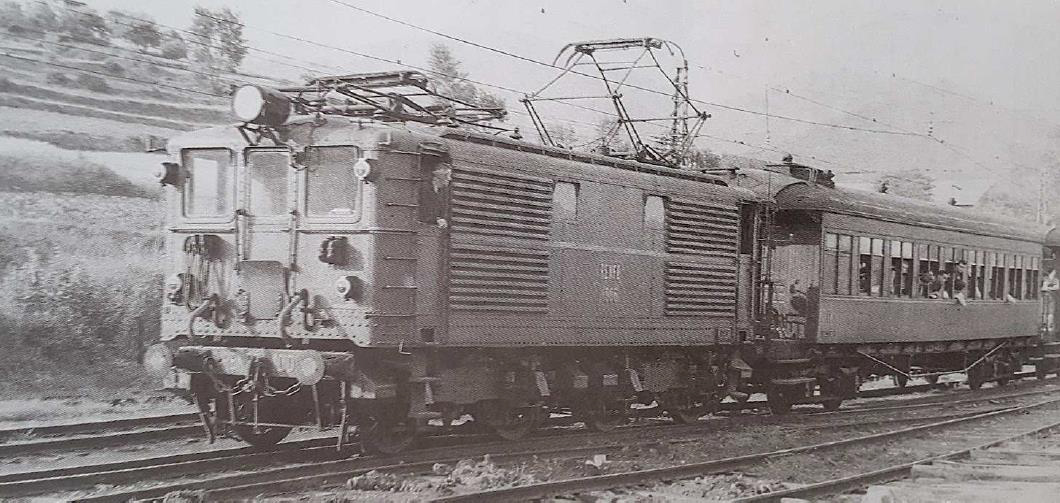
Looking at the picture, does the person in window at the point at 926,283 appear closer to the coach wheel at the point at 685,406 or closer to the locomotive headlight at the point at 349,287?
the coach wheel at the point at 685,406

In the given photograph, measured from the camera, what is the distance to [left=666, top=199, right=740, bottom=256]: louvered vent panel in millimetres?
13586

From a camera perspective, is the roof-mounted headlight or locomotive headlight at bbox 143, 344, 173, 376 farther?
locomotive headlight at bbox 143, 344, 173, 376

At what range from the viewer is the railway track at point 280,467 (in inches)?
323

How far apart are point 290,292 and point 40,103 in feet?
14.2

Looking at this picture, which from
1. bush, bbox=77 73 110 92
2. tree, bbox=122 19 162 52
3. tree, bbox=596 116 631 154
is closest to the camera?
tree, bbox=122 19 162 52

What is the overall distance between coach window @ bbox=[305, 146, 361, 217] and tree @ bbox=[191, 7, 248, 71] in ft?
10.6

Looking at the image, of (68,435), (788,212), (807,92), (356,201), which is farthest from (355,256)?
(807,92)

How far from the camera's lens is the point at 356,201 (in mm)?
9820

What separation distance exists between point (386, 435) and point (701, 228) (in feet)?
18.7

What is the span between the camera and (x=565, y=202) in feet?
39.1

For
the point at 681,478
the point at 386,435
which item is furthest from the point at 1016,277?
the point at 386,435

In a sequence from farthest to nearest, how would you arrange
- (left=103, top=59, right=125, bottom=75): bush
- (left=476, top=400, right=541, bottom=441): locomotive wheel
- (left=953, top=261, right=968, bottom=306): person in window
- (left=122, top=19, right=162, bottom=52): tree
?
(left=953, top=261, right=968, bottom=306): person in window < (left=103, top=59, right=125, bottom=75): bush < (left=122, top=19, right=162, bottom=52): tree < (left=476, top=400, right=541, bottom=441): locomotive wheel

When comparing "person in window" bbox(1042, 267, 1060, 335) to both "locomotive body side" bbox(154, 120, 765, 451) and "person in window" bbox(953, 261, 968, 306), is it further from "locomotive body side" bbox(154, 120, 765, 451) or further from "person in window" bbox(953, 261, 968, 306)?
"locomotive body side" bbox(154, 120, 765, 451)

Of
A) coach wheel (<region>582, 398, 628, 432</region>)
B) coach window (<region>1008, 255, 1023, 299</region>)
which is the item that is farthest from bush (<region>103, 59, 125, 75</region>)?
coach window (<region>1008, 255, 1023, 299</region>)
